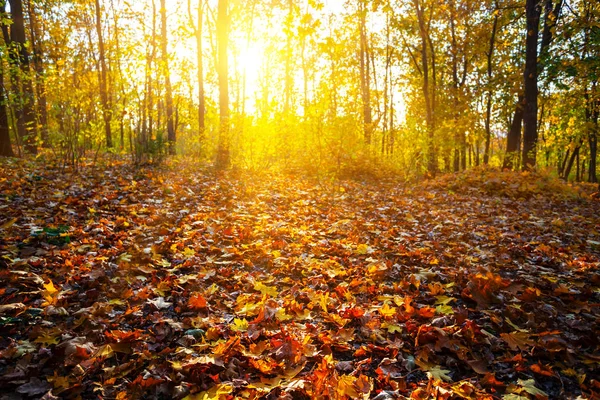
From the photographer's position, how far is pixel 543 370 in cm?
210

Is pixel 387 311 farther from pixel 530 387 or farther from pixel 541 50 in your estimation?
pixel 541 50

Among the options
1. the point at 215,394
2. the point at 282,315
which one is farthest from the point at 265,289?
the point at 215,394

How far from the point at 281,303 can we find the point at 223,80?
28.1 ft

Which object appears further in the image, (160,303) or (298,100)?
(298,100)

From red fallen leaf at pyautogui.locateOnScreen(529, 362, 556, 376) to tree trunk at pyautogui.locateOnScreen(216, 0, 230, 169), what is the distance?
8757 millimetres

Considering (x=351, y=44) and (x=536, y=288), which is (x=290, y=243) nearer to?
(x=536, y=288)

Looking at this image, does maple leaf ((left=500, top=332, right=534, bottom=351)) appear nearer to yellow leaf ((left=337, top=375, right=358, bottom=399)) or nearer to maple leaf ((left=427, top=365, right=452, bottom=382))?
maple leaf ((left=427, top=365, right=452, bottom=382))

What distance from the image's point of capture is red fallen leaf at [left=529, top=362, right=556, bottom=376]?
208cm

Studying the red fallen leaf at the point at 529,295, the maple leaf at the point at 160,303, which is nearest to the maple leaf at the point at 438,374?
the red fallen leaf at the point at 529,295

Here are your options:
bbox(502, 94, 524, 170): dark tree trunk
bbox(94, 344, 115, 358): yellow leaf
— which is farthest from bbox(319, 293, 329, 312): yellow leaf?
bbox(502, 94, 524, 170): dark tree trunk

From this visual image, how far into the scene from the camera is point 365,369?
2.14 m

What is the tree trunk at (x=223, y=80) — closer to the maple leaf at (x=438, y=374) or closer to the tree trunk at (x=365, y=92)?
the tree trunk at (x=365, y=92)

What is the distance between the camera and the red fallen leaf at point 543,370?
208 centimetres

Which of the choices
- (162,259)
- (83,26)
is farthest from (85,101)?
(83,26)
